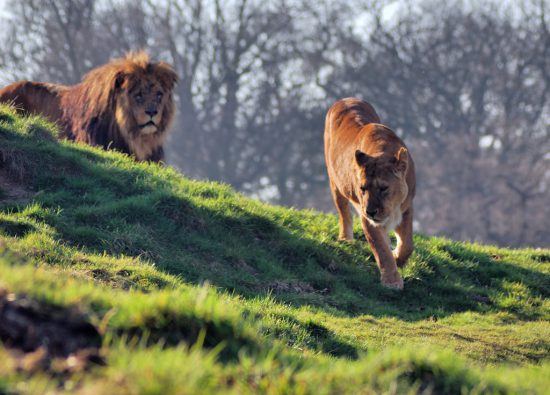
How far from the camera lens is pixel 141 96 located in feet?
40.4

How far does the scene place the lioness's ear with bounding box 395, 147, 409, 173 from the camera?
8.89 metres

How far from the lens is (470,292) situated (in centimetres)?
997

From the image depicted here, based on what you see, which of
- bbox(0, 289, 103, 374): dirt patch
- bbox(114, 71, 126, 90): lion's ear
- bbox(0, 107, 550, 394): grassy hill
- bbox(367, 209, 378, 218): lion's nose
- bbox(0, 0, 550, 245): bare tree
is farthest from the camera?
bbox(0, 0, 550, 245): bare tree

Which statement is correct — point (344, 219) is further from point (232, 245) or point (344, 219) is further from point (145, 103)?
point (145, 103)

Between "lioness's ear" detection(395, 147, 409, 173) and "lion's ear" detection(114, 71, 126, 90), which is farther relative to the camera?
"lion's ear" detection(114, 71, 126, 90)

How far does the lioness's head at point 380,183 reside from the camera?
28.9 ft

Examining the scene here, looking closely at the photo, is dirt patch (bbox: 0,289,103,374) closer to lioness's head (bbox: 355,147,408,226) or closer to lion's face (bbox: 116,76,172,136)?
lioness's head (bbox: 355,147,408,226)

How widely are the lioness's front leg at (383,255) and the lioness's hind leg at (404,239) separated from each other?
216 millimetres

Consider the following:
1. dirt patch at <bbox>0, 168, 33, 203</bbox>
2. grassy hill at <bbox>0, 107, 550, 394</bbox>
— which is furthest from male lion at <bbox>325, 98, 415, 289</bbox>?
dirt patch at <bbox>0, 168, 33, 203</bbox>

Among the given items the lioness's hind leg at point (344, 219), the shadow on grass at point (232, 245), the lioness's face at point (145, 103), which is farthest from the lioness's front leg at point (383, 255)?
the lioness's face at point (145, 103)

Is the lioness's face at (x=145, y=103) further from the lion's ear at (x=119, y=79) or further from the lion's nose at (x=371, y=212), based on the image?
the lion's nose at (x=371, y=212)

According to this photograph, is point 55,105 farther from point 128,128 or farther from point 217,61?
point 217,61

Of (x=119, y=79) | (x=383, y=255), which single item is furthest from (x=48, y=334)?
(x=119, y=79)

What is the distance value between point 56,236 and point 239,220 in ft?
8.49
